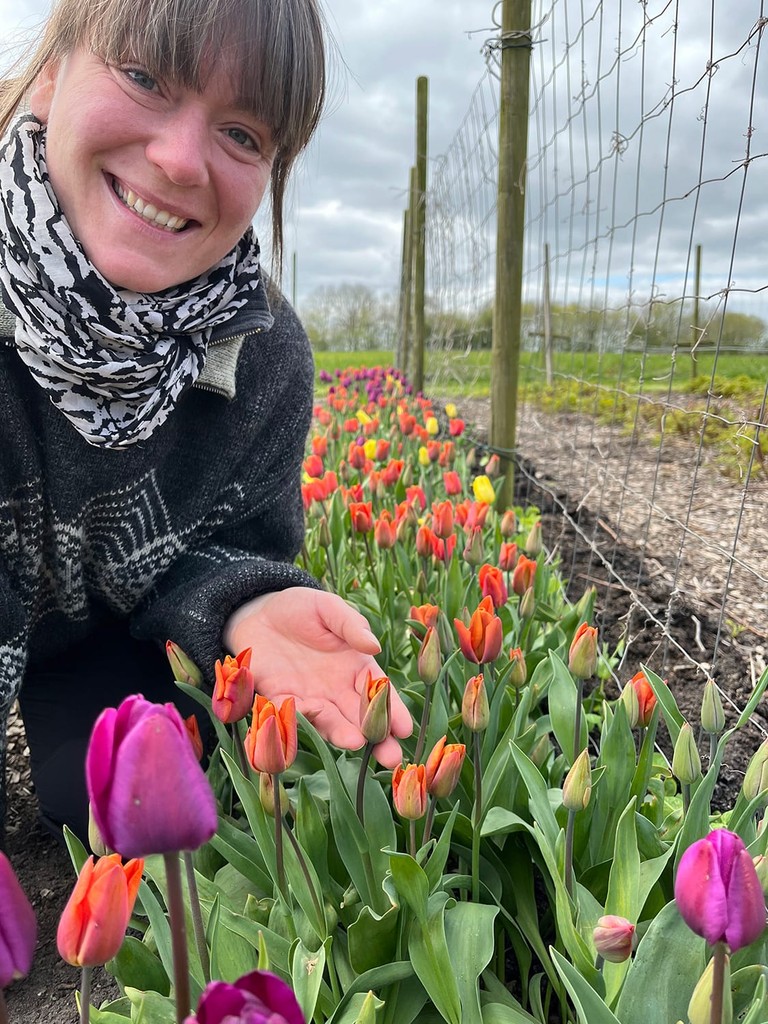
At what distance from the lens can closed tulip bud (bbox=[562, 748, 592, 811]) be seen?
0.97 metres

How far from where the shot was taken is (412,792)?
938mm

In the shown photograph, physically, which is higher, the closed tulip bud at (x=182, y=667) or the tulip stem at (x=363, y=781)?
the closed tulip bud at (x=182, y=667)

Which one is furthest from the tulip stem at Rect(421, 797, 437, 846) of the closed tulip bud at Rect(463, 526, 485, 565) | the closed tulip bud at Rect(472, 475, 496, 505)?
the closed tulip bud at Rect(472, 475, 496, 505)

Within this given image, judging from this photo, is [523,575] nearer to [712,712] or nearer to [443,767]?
[712,712]

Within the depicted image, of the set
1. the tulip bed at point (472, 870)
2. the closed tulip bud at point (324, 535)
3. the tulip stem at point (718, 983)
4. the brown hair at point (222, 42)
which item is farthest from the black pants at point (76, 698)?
the tulip stem at point (718, 983)

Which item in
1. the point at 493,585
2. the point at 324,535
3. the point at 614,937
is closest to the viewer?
the point at 614,937

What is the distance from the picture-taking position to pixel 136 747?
469mm

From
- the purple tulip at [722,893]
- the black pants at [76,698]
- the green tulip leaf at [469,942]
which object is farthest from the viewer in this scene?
the black pants at [76,698]

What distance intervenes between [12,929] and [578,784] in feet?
2.11

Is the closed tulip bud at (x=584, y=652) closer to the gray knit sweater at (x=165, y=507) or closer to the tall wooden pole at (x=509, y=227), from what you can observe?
the gray knit sweater at (x=165, y=507)

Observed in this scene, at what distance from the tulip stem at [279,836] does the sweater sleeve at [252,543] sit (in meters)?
0.50

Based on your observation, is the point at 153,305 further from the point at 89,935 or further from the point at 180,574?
the point at 89,935

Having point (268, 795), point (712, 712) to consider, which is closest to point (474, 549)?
point (712, 712)

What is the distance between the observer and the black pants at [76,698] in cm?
167
